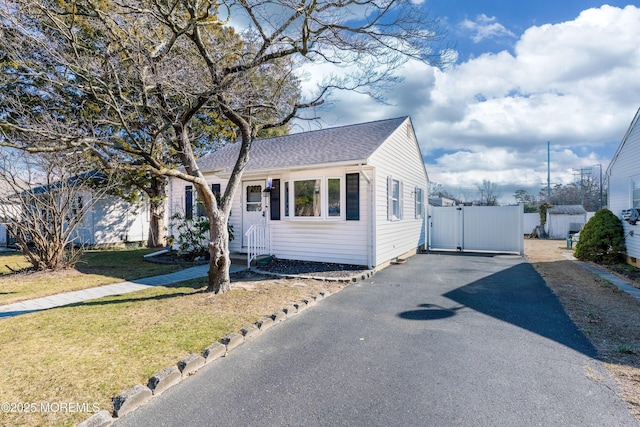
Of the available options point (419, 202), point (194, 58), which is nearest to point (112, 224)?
point (194, 58)

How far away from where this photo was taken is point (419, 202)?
1362 centimetres

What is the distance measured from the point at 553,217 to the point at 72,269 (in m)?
27.0

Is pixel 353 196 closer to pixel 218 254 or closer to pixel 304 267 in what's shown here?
pixel 304 267

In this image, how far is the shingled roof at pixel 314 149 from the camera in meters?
8.90

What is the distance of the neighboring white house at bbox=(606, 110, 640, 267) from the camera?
946 centimetres

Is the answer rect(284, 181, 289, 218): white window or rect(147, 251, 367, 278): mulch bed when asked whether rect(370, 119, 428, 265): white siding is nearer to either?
rect(147, 251, 367, 278): mulch bed

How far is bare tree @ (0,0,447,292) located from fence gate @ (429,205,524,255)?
8852 millimetres

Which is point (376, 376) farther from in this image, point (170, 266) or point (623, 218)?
point (623, 218)

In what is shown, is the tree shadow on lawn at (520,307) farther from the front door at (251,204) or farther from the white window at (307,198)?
the front door at (251,204)

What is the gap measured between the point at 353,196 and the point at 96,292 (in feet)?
21.0

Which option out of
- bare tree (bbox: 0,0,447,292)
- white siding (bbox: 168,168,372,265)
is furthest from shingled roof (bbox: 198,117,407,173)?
bare tree (bbox: 0,0,447,292)

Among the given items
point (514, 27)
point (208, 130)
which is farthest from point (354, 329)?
point (208, 130)

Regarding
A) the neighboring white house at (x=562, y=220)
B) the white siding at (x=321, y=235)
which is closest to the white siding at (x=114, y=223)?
the white siding at (x=321, y=235)

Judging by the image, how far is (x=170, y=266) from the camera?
9.55m
